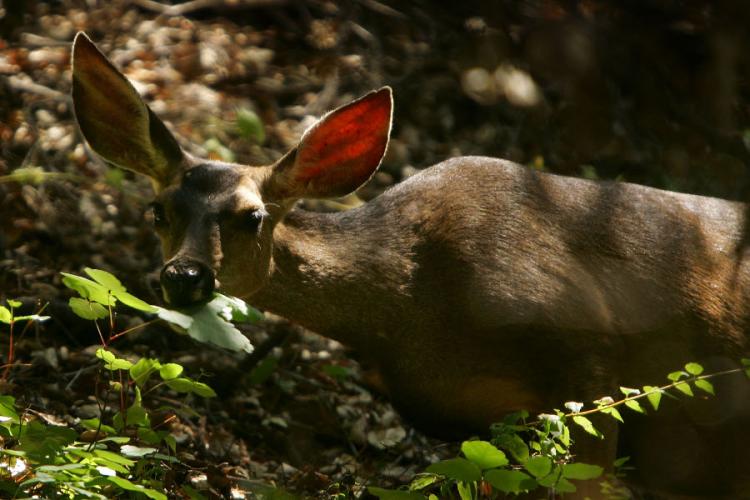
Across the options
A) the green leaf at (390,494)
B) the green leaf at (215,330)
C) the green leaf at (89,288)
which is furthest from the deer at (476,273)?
the green leaf at (390,494)

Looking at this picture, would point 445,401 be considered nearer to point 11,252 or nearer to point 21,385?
point 21,385

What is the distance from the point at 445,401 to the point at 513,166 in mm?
1266

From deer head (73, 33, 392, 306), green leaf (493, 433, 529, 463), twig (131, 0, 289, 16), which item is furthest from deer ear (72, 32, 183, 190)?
twig (131, 0, 289, 16)

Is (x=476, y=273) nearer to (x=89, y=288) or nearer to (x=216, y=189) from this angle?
(x=216, y=189)

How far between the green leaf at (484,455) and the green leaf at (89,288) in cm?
126

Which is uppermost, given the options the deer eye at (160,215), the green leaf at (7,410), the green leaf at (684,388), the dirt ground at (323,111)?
the green leaf at (684,388)

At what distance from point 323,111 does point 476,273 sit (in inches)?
171

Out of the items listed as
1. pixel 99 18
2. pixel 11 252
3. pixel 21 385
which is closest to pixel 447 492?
pixel 21 385

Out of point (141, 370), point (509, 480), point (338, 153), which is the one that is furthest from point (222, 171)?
point (509, 480)

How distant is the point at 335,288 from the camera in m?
5.16

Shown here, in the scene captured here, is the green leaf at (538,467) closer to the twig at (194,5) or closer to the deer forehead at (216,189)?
the deer forehead at (216,189)

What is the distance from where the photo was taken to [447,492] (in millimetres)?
3719

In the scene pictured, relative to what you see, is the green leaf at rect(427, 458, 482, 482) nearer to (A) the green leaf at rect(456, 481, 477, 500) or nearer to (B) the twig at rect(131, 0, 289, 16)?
(A) the green leaf at rect(456, 481, 477, 500)

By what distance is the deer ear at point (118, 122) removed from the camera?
16.4 ft
